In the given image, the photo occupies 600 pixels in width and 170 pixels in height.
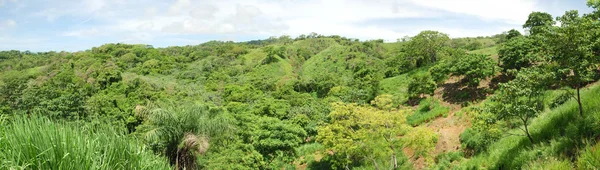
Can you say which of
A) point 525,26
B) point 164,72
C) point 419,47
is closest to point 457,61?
point 419,47

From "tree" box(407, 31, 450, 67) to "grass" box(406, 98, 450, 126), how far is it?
13.7 meters

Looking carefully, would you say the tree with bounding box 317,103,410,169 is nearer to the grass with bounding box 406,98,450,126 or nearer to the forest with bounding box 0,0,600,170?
the forest with bounding box 0,0,600,170

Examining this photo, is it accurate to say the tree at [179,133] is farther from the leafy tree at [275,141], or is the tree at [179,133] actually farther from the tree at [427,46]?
the tree at [427,46]

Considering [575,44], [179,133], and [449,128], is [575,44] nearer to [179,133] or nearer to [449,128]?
[179,133]

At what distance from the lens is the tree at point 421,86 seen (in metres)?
25.9

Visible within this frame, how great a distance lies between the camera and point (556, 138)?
25.4 feet

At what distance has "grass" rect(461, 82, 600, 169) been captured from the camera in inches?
266

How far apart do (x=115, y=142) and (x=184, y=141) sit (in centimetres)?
576

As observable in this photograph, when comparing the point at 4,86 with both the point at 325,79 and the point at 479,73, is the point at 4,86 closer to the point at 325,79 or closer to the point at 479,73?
the point at 325,79

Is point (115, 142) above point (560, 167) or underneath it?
above

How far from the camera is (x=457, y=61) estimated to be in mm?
25844

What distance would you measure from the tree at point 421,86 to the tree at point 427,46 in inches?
451

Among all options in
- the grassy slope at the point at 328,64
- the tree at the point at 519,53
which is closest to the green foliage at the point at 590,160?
the tree at the point at 519,53

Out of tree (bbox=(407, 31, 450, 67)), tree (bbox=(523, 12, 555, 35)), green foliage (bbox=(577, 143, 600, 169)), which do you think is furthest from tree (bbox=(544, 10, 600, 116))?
tree (bbox=(523, 12, 555, 35))
